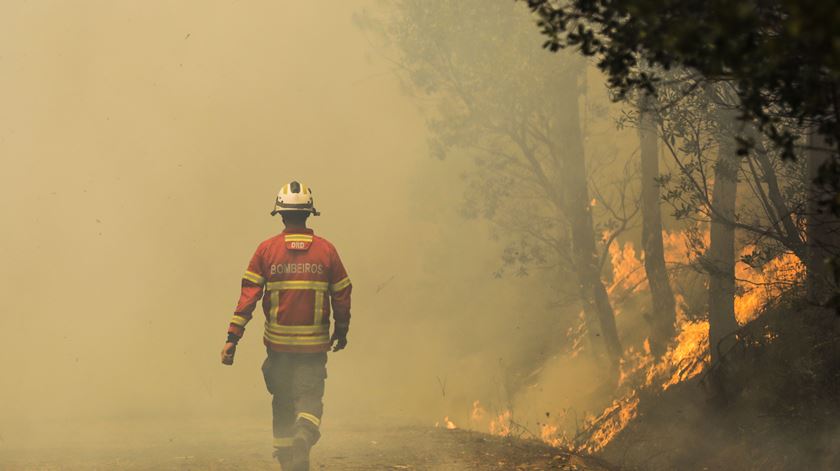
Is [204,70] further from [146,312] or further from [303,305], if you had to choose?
[303,305]

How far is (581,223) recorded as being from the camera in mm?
18531

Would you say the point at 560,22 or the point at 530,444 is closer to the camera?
the point at 560,22

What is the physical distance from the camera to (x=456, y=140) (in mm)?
19719

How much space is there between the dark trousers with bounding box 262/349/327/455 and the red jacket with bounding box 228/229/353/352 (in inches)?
4.2

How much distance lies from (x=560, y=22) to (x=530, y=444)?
7708 millimetres

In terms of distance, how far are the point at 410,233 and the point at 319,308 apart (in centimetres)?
2441

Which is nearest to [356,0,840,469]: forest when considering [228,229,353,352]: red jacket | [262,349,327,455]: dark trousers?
[228,229,353,352]: red jacket

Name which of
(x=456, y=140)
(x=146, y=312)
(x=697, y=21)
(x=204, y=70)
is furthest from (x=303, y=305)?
(x=204, y=70)

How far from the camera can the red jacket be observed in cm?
946

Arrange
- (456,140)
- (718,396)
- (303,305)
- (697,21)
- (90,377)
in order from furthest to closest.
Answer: (90,377)
(456,140)
(718,396)
(303,305)
(697,21)

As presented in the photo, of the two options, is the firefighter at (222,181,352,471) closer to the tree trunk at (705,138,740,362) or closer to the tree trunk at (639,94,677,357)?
the tree trunk at (705,138,740,362)

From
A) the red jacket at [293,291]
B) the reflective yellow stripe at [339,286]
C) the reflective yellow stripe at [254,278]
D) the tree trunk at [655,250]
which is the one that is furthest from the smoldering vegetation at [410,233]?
the reflective yellow stripe at [254,278]

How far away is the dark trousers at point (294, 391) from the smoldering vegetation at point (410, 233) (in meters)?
3.43

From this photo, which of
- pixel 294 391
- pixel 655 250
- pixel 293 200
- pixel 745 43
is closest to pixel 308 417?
pixel 294 391
